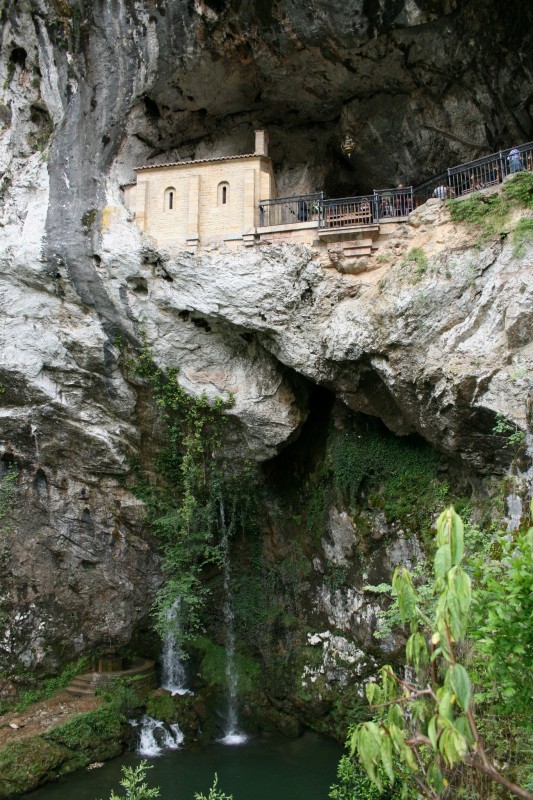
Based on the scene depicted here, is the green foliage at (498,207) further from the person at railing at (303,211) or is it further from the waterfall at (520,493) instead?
the person at railing at (303,211)

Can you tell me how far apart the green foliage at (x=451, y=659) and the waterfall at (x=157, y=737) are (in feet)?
33.0

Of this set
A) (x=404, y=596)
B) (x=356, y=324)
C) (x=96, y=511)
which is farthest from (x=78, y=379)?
(x=404, y=596)

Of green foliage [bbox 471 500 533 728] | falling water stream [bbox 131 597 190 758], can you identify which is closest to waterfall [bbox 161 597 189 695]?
falling water stream [bbox 131 597 190 758]

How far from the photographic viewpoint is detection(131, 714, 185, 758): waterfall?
12773mm

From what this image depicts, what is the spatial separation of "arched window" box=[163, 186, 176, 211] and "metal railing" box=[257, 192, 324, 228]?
190cm

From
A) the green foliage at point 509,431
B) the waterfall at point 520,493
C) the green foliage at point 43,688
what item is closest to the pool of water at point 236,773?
the green foliage at point 43,688

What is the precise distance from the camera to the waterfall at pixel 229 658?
43.9ft

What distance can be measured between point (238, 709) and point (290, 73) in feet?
44.8

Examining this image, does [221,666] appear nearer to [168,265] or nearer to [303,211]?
[168,265]

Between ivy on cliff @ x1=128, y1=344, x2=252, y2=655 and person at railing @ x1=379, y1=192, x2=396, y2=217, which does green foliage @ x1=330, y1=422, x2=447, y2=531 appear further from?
person at railing @ x1=379, y1=192, x2=396, y2=217

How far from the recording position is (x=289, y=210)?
15.2 m

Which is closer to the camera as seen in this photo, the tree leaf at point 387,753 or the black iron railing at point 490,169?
the tree leaf at point 387,753

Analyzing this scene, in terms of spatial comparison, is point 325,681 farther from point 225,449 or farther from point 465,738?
point 465,738

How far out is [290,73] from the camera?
45.2 ft
